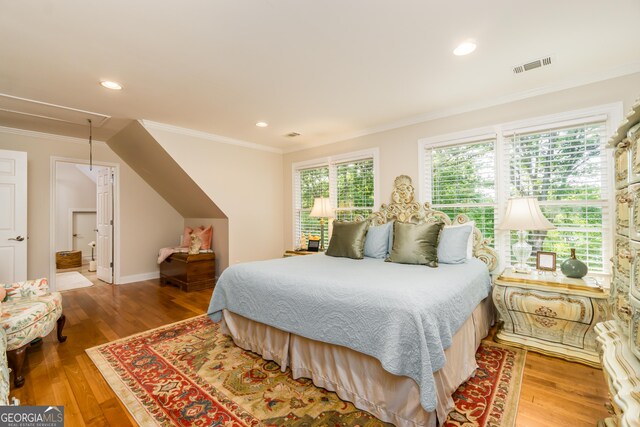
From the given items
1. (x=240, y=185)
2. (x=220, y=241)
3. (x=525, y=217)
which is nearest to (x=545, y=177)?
(x=525, y=217)

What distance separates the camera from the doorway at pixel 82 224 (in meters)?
5.12

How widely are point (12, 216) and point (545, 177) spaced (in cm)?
620

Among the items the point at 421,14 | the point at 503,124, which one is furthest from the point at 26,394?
the point at 503,124

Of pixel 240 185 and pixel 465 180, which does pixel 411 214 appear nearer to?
pixel 465 180

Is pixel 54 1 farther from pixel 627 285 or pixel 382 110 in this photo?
pixel 627 285

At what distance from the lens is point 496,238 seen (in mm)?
3180

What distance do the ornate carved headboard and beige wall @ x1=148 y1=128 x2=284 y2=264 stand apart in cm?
209

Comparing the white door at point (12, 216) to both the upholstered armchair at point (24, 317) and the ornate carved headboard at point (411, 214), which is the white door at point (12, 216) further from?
the ornate carved headboard at point (411, 214)

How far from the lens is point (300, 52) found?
227cm

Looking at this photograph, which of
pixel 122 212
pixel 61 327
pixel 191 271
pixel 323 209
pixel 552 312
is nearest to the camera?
pixel 552 312

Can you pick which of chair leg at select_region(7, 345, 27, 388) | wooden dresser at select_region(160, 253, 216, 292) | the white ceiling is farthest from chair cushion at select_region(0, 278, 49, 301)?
wooden dresser at select_region(160, 253, 216, 292)

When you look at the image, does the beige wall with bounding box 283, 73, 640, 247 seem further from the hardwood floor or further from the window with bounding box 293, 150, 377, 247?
the hardwood floor

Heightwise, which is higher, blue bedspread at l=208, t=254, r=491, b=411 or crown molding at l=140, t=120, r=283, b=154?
crown molding at l=140, t=120, r=283, b=154

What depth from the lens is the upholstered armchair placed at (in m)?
2.10
